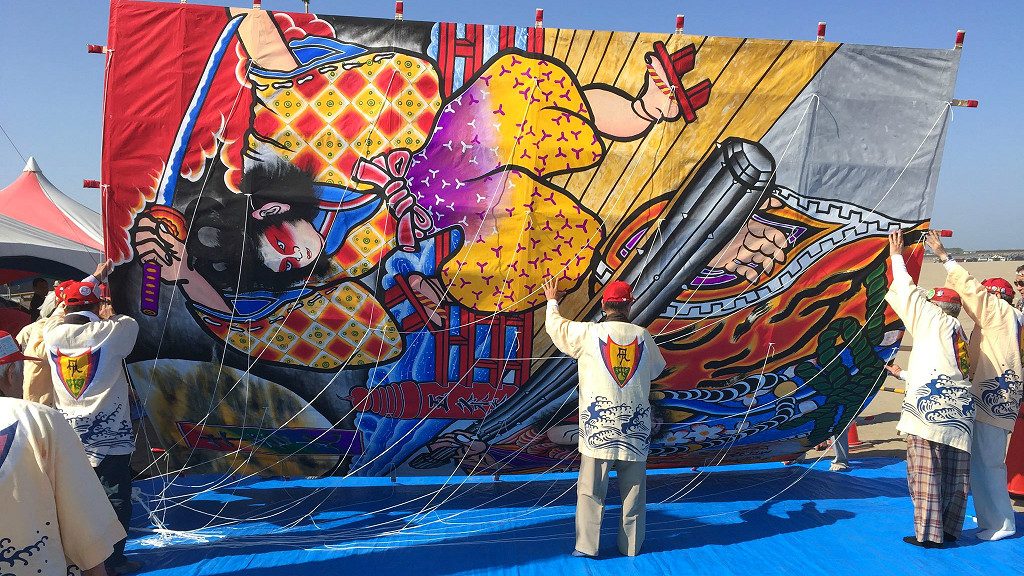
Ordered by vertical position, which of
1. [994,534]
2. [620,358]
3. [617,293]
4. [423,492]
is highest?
[617,293]

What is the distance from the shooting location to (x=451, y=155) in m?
3.83

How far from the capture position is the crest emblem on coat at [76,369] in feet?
10.7

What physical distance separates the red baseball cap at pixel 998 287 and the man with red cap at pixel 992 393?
84 mm

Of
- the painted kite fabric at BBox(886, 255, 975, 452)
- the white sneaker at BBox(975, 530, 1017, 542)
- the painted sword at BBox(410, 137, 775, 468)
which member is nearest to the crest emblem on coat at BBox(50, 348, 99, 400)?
the painted sword at BBox(410, 137, 775, 468)

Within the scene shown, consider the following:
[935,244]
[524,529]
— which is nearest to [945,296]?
[935,244]

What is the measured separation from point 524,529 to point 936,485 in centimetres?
237

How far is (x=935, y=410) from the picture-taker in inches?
152

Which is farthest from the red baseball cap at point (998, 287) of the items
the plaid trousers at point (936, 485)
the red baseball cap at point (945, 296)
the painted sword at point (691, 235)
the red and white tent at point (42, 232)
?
the red and white tent at point (42, 232)

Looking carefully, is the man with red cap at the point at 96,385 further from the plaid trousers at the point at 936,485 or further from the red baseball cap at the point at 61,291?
the plaid trousers at the point at 936,485

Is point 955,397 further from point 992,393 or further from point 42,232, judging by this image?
point 42,232

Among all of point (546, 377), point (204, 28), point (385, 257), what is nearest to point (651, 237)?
point (546, 377)

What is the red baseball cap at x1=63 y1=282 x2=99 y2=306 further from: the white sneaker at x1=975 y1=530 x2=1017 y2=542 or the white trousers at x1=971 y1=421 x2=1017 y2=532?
the white sneaker at x1=975 y1=530 x2=1017 y2=542

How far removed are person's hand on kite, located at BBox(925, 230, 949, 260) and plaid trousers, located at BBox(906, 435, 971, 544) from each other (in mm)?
1080

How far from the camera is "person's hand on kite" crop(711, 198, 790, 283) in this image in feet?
13.4
